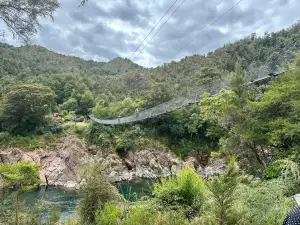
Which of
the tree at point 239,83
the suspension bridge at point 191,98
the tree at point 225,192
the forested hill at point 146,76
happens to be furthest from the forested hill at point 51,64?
the tree at point 225,192

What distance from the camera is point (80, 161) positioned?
47.1ft

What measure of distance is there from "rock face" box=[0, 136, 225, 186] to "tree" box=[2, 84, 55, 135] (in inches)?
74.1

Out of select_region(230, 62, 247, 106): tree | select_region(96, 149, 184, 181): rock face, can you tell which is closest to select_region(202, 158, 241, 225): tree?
select_region(230, 62, 247, 106): tree

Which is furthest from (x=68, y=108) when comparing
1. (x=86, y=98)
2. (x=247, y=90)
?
(x=247, y=90)

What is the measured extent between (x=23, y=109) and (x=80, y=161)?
445 cm

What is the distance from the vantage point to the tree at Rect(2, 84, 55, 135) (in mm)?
14648

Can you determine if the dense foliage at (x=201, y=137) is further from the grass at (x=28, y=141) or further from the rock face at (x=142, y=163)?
the rock face at (x=142, y=163)

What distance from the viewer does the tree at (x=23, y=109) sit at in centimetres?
1465

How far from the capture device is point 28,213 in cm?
319

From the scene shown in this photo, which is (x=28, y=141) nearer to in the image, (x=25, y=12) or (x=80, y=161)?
(x=80, y=161)

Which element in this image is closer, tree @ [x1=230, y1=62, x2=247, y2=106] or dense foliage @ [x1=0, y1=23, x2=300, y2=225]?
dense foliage @ [x1=0, y1=23, x2=300, y2=225]

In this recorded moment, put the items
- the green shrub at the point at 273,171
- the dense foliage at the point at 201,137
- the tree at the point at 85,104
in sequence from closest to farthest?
the dense foliage at the point at 201,137
the green shrub at the point at 273,171
the tree at the point at 85,104

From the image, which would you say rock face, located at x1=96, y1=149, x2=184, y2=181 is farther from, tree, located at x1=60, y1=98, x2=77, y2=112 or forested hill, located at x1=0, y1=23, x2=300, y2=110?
tree, located at x1=60, y1=98, x2=77, y2=112

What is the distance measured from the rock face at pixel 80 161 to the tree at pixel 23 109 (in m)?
1.88
